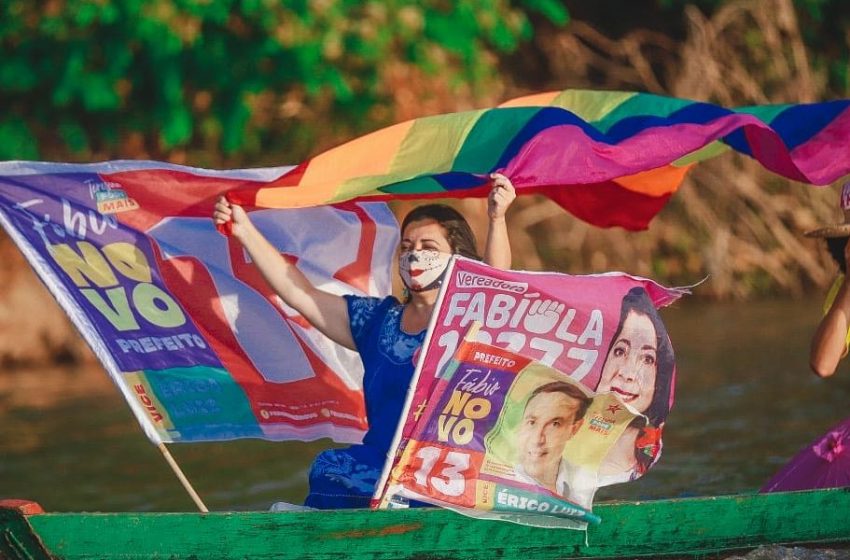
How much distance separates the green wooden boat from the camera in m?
4.79

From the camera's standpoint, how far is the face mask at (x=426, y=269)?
507 centimetres

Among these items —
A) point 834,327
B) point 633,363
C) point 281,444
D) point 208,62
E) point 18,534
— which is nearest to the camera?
point 18,534

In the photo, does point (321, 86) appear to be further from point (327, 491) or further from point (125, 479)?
point (327, 491)

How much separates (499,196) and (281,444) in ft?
15.5

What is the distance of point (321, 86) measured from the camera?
1123 cm

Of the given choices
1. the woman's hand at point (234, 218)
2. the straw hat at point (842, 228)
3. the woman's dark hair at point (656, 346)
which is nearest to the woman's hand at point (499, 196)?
the woman's dark hair at point (656, 346)

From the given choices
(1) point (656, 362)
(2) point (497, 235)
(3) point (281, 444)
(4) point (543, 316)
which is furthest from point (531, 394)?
(3) point (281, 444)

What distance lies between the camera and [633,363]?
15.9ft

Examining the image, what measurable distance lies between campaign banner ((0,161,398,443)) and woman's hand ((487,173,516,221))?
93cm

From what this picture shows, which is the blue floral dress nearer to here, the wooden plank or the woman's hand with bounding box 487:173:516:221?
the woman's hand with bounding box 487:173:516:221

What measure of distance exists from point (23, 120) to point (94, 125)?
1.89 ft

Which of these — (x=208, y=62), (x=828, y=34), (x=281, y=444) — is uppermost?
(x=828, y=34)

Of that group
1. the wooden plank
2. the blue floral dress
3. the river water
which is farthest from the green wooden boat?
the river water

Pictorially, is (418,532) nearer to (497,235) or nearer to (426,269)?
(426,269)
